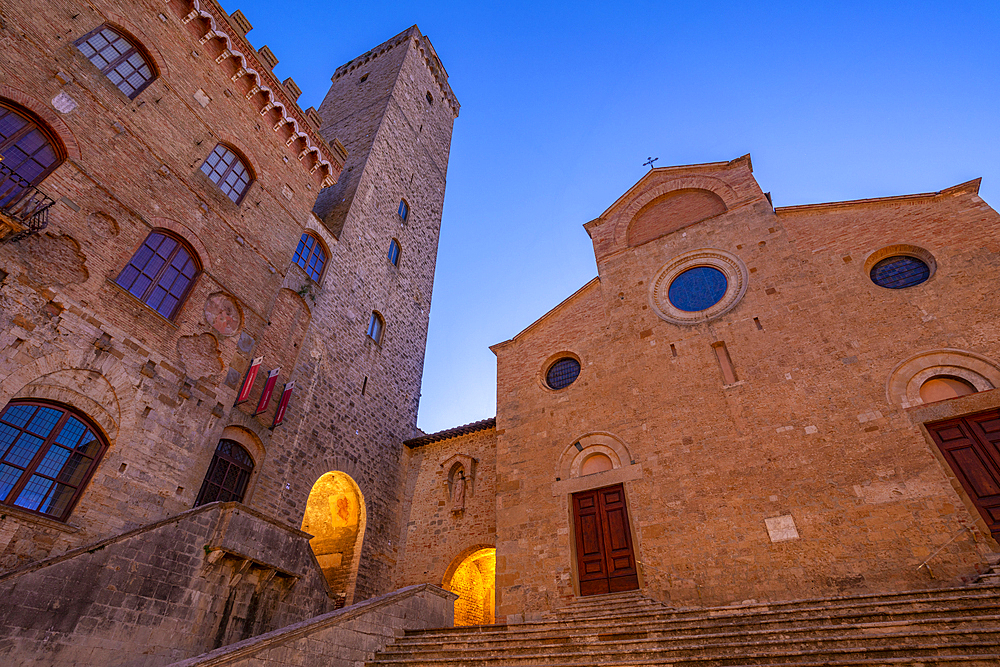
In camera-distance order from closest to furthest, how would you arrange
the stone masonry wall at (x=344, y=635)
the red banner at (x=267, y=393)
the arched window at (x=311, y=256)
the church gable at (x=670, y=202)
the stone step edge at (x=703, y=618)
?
the stone masonry wall at (x=344, y=635) < the stone step edge at (x=703, y=618) < the red banner at (x=267, y=393) < the church gable at (x=670, y=202) < the arched window at (x=311, y=256)

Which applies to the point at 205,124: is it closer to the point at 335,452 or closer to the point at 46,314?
the point at 46,314

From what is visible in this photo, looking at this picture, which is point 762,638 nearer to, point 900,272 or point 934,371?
point 934,371

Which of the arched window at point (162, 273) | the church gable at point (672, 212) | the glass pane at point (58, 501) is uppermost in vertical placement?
the church gable at point (672, 212)

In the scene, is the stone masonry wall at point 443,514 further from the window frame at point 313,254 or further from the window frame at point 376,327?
the window frame at point 313,254

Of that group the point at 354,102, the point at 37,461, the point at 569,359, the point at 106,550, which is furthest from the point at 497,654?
the point at 354,102

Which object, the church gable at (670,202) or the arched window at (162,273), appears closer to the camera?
the arched window at (162,273)

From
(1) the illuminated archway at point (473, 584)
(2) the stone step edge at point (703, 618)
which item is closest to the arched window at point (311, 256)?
(1) the illuminated archway at point (473, 584)

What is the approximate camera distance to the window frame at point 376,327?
58.1ft

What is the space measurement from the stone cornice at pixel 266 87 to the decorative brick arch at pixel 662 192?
9.10m

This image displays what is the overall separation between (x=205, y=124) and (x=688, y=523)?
14121 millimetres

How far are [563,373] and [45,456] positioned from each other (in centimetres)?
1093

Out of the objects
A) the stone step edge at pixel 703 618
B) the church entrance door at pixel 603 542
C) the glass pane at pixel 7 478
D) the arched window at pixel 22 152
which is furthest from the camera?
the church entrance door at pixel 603 542

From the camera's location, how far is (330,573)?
1423 centimetres

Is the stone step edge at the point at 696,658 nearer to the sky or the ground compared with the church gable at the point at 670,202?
nearer to the ground
